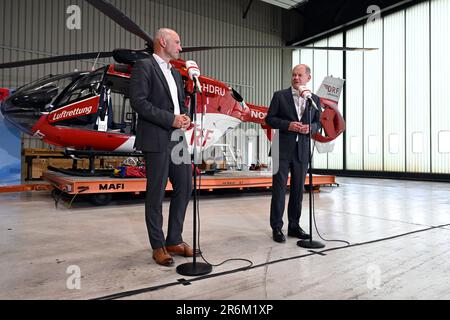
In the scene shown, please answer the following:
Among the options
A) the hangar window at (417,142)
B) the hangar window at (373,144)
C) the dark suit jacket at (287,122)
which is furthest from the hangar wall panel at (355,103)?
the dark suit jacket at (287,122)

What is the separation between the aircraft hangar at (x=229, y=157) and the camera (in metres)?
2.03

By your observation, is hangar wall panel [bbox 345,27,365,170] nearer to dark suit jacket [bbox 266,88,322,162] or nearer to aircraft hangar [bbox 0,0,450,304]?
aircraft hangar [bbox 0,0,450,304]

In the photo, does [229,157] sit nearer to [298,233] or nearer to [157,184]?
[298,233]

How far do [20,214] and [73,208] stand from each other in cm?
66

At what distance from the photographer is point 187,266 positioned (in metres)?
2.10

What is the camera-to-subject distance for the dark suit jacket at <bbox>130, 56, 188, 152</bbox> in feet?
6.97

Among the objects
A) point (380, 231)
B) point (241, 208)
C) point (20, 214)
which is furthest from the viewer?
point (241, 208)

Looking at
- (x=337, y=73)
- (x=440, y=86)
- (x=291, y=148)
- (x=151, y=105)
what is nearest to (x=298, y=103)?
(x=291, y=148)

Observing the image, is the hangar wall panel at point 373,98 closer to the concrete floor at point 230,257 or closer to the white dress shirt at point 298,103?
the concrete floor at point 230,257

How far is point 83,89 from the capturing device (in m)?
5.24

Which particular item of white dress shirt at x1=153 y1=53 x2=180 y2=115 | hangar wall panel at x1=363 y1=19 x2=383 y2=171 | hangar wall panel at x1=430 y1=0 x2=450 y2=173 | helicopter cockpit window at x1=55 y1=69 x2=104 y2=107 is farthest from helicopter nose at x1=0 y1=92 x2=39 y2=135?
hangar wall panel at x1=363 y1=19 x2=383 y2=171

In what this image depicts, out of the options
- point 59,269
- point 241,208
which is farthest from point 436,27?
point 59,269

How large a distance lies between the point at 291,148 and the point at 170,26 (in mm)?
11158
